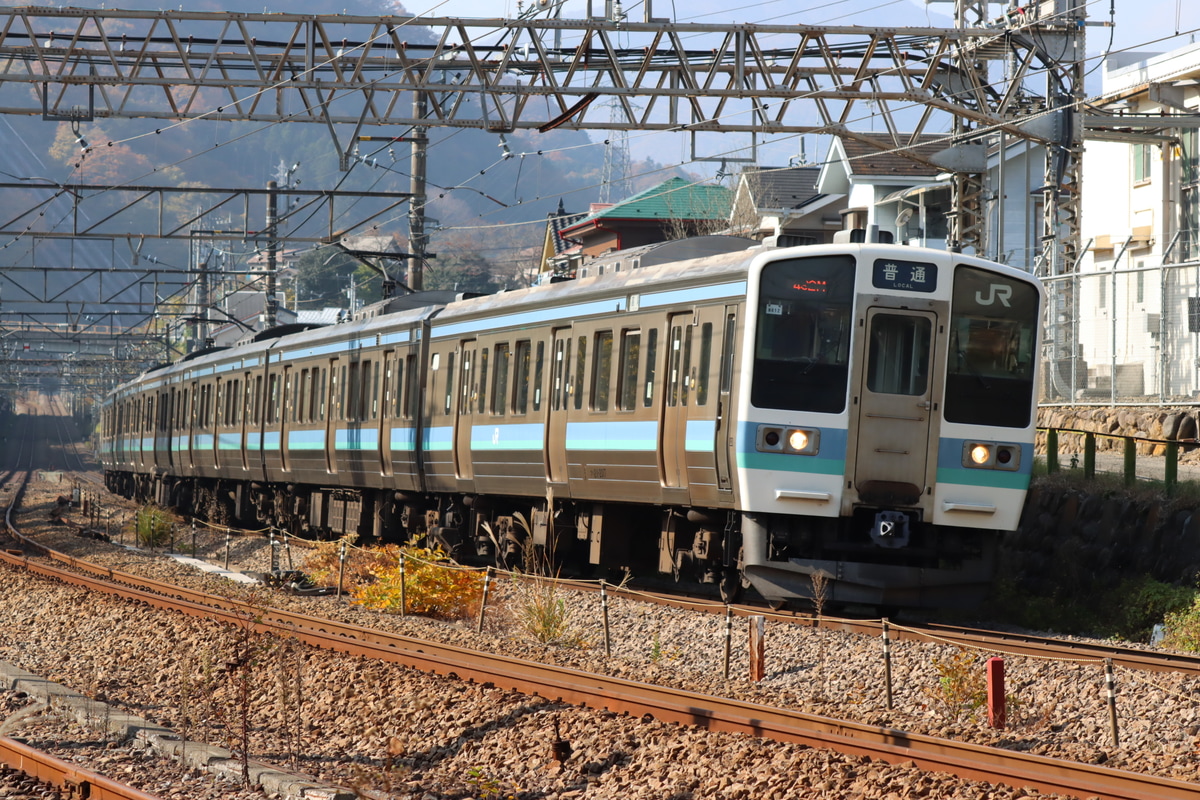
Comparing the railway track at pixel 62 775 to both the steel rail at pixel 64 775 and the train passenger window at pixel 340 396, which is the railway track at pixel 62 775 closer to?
the steel rail at pixel 64 775

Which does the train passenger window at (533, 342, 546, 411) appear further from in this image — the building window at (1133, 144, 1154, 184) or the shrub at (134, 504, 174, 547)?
the building window at (1133, 144, 1154, 184)

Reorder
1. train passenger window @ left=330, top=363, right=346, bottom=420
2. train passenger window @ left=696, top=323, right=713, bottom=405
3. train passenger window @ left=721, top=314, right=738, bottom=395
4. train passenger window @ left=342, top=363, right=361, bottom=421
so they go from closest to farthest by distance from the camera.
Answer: train passenger window @ left=721, top=314, right=738, bottom=395 < train passenger window @ left=696, top=323, right=713, bottom=405 < train passenger window @ left=342, top=363, right=361, bottom=421 < train passenger window @ left=330, top=363, right=346, bottom=420

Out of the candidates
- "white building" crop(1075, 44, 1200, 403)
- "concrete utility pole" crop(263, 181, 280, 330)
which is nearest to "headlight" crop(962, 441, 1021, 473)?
"white building" crop(1075, 44, 1200, 403)

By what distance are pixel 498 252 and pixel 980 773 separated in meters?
152

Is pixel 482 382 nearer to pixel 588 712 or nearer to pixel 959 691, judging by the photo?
pixel 588 712

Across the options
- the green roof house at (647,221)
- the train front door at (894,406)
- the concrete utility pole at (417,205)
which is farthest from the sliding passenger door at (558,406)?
the green roof house at (647,221)

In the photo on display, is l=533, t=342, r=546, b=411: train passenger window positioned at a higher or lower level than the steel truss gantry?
lower

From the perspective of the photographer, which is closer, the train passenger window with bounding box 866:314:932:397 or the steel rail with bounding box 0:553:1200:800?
the steel rail with bounding box 0:553:1200:800

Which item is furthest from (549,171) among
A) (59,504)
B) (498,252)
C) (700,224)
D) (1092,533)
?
(1092,533)

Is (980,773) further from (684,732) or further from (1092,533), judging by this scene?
(1092,533)

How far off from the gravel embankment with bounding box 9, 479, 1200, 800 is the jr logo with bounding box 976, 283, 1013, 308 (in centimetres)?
318

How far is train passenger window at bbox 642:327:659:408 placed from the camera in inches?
521

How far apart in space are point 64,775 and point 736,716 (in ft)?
11.4

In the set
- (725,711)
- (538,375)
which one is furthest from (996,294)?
(725,711)
